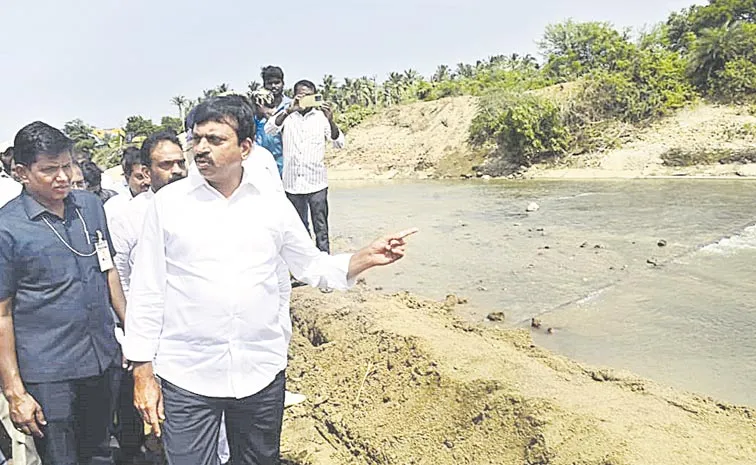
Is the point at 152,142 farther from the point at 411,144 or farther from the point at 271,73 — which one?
the point at 411,144

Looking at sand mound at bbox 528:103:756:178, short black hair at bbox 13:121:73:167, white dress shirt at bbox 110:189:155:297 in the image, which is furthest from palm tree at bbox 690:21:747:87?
short black hair at bbox 13:121:73:167

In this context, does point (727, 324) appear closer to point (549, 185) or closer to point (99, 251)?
point (99, 251)

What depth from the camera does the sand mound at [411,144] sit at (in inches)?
1204

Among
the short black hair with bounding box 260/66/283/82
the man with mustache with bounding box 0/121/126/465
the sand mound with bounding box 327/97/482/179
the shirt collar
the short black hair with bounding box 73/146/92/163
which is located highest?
the short black hair with bounding box 260/66/283/82

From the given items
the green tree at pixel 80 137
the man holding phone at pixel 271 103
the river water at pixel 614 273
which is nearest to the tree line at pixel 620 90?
the green tree at pixel 80 137

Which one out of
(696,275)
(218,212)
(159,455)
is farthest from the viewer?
(696,275)

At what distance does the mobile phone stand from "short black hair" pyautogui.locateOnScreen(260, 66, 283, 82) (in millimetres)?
279

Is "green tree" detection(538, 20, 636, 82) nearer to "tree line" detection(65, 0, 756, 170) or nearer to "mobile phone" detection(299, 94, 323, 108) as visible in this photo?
"tree line" detection(65, 0, 756, 170)

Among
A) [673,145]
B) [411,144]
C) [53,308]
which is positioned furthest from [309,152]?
[411,144]

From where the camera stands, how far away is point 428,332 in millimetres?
5121

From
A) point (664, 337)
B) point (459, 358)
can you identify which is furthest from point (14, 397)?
point (664, 337)

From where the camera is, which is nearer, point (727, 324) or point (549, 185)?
point (727, 324)

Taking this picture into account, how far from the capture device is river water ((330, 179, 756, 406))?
4.88 m

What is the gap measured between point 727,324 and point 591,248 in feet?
10.4
